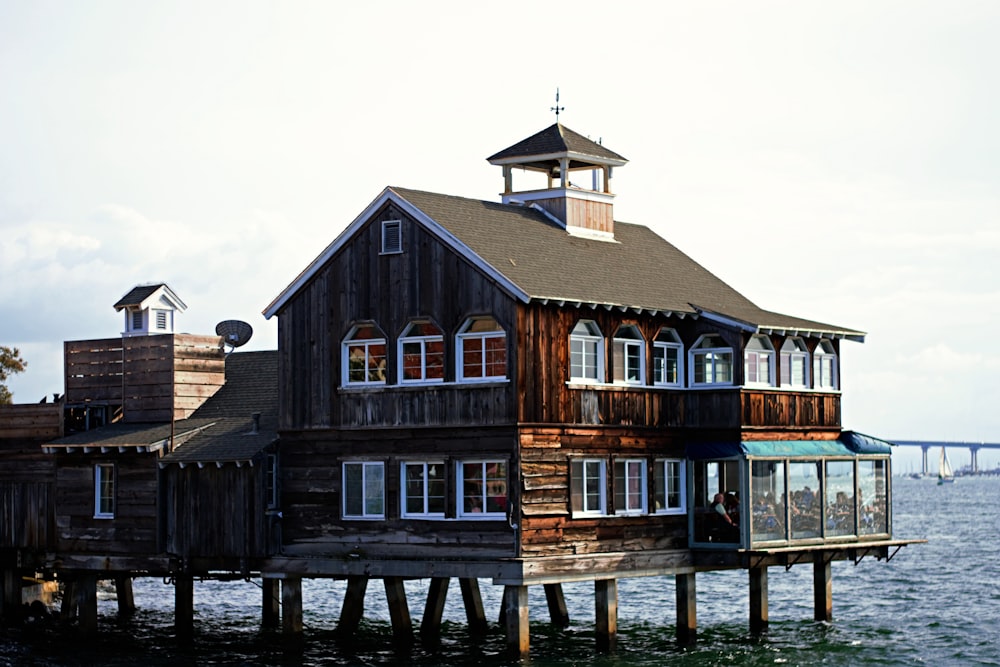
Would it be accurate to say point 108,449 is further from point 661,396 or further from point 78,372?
point 661,396

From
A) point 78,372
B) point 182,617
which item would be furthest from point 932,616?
point 78,372

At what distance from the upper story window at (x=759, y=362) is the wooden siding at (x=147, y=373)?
16.1 metres

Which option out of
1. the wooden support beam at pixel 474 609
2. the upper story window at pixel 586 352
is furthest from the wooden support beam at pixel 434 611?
the upper story window at pixel 586 352

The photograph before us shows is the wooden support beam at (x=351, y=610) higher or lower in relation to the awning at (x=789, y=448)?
lower

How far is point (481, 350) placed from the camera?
141ft

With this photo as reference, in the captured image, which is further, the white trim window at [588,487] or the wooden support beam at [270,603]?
the wooden support beam at [270,603]

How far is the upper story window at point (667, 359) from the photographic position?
46.1 meters

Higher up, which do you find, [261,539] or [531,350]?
[531,350]

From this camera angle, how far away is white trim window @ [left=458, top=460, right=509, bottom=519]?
42.1 metres

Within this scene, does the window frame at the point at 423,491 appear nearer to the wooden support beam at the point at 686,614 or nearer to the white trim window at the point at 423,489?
the white trim window at the point at 423,489

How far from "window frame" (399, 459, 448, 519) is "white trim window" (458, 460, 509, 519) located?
0.46 metres

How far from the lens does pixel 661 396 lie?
151 feet

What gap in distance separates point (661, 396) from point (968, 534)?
258 ft

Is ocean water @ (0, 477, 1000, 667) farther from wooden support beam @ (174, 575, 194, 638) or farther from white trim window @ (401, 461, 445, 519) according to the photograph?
white trim window @ (401, 461, 445, 519)
